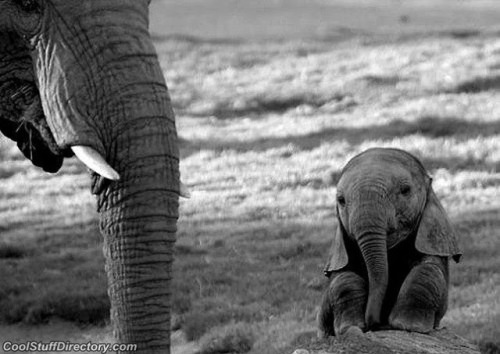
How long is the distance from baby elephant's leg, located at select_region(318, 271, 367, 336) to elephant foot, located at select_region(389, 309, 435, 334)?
166mm

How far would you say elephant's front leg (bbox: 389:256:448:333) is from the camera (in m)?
7.12

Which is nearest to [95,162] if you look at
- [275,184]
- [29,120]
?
[29,120]

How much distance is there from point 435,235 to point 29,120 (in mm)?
2565

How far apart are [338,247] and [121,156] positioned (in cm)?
247

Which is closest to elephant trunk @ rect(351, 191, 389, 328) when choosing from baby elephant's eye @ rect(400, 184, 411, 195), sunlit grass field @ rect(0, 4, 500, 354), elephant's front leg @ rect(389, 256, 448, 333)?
elephant's front leg @ rect(389, 256, 448, 333)

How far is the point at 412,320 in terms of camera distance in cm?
712

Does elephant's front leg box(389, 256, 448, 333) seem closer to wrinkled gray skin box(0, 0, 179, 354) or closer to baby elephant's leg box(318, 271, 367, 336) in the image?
baby elephant's leg box(318, 271, 367, 336)

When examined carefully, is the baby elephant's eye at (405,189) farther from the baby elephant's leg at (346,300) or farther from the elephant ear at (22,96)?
the elephant ear at (22,96)

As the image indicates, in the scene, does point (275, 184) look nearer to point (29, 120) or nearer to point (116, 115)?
point (29, 120)

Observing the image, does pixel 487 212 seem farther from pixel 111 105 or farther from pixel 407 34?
pixel 407 34

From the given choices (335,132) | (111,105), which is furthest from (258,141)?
(111,105)

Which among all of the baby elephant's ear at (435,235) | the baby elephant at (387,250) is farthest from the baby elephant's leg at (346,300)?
the baby elephant's ear at (435,235)

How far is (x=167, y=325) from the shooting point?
5.15m

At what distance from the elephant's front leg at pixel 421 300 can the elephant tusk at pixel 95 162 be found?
2468 millimetres
